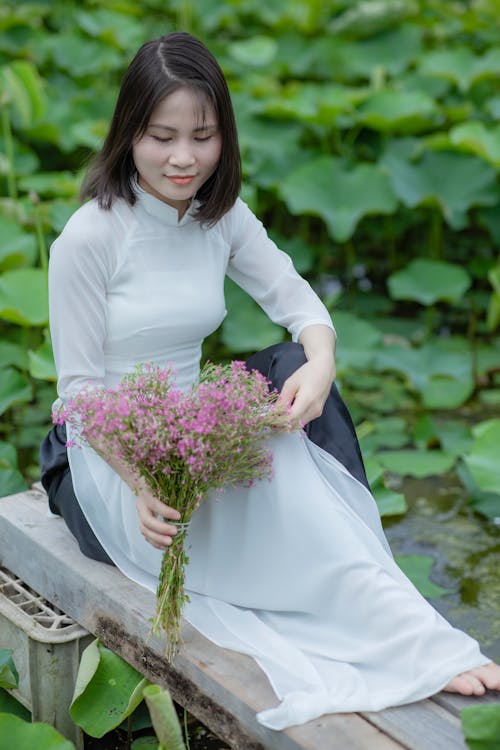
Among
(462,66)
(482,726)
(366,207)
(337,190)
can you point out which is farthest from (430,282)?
(482,726)

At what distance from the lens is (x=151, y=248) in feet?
5.66

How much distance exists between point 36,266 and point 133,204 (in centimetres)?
182

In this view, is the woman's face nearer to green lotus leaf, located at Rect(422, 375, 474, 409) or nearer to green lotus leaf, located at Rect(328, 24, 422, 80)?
green lotus leaf, located at Rect(422, 375, 474, 409)

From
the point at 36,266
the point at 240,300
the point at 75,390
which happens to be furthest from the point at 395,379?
the point at 75,390

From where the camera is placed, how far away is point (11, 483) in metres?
2.30

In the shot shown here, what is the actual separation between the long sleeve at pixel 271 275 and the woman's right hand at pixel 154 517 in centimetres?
46

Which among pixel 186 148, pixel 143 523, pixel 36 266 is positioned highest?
pixel 186 148

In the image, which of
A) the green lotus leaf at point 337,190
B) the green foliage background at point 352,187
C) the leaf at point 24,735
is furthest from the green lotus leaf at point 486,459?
the green lotus leaf at point 337,190

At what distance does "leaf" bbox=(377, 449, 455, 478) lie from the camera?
9.25 feet

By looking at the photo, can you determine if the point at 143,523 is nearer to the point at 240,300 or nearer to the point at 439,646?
the point at 439,646

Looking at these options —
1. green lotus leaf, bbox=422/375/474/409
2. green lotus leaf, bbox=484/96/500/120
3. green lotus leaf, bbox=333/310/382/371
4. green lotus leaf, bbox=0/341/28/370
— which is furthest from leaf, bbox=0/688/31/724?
green lotus leaf, bbox=484/96/500/120

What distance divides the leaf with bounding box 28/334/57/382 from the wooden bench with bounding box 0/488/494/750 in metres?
0.47

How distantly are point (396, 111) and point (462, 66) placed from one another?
631 millimetres

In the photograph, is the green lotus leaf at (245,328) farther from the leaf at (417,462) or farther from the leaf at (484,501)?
the leaf at (484,501)
